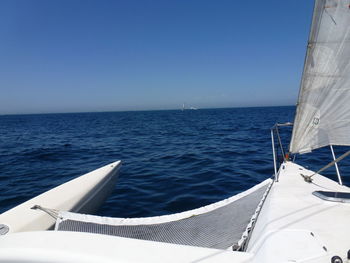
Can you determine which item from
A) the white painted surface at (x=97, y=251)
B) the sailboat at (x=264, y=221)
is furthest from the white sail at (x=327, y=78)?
the white painted surface at (x=97, y=251)

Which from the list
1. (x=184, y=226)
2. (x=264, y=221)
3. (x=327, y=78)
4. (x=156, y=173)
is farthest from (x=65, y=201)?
(x=327, y=78)

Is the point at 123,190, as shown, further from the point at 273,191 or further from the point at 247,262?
the point at 247,262

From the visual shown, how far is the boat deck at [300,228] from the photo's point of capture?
5.06 feet

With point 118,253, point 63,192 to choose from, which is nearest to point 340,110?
point 118,253

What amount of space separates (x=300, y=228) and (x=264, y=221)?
34cm

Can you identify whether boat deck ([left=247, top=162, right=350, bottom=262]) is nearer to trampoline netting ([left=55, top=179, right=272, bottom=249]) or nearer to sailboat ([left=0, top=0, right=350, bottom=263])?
sailboat ([left=0, top=0, right=350, bottom=263])

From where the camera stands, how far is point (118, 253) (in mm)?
1348

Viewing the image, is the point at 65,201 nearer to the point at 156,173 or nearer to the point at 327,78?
the point at 156,173

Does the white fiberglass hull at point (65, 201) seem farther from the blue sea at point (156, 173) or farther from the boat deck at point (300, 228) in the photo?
the boat deck at point (300, 228)

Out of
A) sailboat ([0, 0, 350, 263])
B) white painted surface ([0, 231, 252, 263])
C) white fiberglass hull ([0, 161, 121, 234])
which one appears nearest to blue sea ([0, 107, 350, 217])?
white fiberglass hull ([0, 161, 121, 234])

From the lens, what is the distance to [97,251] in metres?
1.36

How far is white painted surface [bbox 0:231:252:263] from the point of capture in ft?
4.32

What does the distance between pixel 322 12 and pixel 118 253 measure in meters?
3.56

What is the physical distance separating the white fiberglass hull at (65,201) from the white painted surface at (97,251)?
5.50ft
